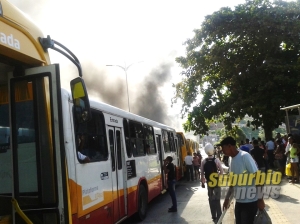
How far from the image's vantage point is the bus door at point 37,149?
3.39m

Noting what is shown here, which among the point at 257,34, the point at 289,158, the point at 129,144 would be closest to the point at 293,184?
the point at 289,158

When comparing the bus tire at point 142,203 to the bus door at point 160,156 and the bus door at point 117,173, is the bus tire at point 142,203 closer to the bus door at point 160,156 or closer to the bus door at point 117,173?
the bus door at point 117,173

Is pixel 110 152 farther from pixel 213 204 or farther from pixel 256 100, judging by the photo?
pixel 256 100

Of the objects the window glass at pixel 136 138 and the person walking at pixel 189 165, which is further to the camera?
the person walking at pixel 189 165

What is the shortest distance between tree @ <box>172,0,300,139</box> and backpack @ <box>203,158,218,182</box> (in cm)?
1211

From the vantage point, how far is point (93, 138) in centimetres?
655

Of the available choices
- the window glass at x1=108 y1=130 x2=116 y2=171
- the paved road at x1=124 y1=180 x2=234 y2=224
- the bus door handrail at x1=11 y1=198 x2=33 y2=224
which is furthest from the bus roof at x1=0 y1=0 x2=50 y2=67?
the paved road at x1=124 y1=180 x2=234 y2=224

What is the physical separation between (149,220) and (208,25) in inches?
591

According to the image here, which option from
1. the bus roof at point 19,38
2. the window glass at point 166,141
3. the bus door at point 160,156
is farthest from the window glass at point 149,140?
the bus roof at point 19,38

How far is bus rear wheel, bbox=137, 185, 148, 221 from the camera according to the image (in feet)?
30.5

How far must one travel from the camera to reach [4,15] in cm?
338

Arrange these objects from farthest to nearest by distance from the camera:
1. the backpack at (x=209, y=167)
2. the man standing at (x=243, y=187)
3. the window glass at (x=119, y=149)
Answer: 1. the backpack at (x=209, y=167)
2. the window glass at (x=119, y=149)
3. the man standing at (x=243, y=187)

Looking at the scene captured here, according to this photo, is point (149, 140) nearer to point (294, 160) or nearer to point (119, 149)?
point (119, 149)

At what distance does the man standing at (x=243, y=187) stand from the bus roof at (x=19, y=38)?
8.45 feet
